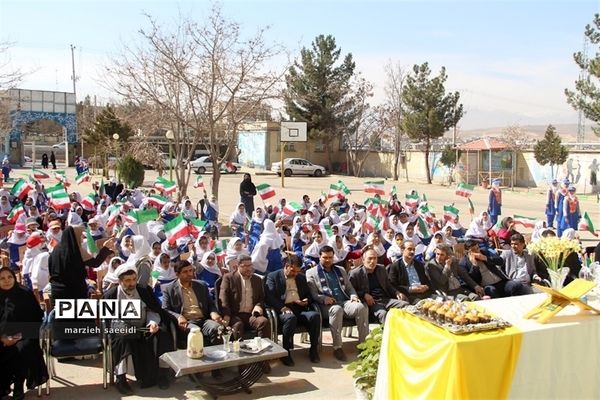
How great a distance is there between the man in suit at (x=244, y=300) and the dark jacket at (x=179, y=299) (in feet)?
0.57

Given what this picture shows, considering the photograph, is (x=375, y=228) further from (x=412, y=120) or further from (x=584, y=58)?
(x=412, y=120)

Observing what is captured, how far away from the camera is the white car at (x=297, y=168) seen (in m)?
43.0

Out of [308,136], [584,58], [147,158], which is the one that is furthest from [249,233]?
[308,136]

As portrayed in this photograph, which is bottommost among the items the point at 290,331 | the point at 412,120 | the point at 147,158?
the point at 290,331

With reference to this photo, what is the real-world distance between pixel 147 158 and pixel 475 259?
98.6 ft

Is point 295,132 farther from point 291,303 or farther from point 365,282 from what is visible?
point 291,303

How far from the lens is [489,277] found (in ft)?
28.5

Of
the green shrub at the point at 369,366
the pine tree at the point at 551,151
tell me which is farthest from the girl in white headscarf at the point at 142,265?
the pine tree at the point at 551,151

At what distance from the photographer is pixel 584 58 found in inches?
1087

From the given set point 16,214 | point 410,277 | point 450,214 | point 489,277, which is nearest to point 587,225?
point 450,214

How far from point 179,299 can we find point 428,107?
33372 mm

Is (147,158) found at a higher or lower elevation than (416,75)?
lower

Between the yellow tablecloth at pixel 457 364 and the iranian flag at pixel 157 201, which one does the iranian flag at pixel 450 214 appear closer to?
the iranian flag at pixel 157 201

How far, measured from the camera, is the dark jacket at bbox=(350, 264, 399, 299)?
7.91 metres
